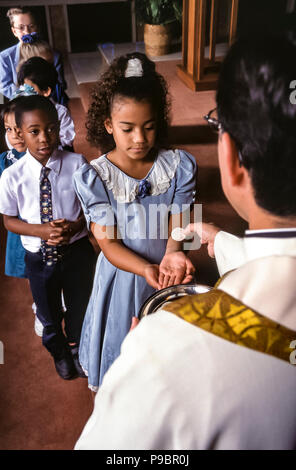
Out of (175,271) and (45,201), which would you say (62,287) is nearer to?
(45,201)

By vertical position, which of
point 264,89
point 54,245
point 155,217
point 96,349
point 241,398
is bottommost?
point 96,349

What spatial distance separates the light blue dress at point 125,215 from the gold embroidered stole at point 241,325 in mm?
854

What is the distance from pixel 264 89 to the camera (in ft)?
1.76

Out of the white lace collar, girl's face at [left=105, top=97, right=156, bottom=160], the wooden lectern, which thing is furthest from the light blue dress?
the wooden lectern

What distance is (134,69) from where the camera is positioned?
1423 mm

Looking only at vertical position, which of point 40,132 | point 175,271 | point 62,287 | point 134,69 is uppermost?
point 134,69

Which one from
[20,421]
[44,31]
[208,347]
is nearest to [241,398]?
[208,347]

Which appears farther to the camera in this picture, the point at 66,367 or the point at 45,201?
the point at 66,367

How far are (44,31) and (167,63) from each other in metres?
3.24

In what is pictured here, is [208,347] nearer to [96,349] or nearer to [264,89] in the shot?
[264,89]

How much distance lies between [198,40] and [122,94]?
3605mm

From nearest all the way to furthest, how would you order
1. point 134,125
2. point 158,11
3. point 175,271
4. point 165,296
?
1. point 165,296
2. point 175,271
3. point 134,125
4. point 158,11

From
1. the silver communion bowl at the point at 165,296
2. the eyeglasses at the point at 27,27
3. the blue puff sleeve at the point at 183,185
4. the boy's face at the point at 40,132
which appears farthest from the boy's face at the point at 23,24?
the silver communion bowl at the point at 165,296

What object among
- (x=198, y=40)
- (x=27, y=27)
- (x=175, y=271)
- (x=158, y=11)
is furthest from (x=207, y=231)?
(x=158, y=11)
